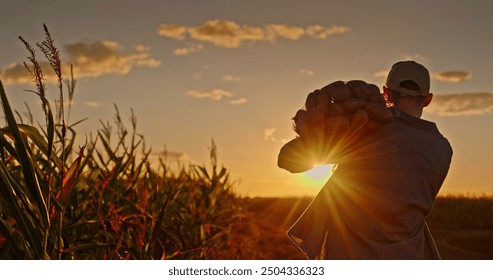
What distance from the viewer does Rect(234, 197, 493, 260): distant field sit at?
10155mm

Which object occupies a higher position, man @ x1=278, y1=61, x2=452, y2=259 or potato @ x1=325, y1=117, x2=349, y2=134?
potato @ x1=325, y1=117, x2=349, y2=134

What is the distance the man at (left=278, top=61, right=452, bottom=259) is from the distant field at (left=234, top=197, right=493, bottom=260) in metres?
5.09

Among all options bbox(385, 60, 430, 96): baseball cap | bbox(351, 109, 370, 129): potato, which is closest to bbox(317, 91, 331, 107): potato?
bbox(351, 109, 370, 129): potato

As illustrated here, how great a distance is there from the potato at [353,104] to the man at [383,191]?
0.13 m

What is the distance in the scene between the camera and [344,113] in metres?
2.63

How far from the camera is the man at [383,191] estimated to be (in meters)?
2.60

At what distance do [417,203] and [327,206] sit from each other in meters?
0.36

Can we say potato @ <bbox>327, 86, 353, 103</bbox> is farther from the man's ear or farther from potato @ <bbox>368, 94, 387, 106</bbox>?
the man's ear

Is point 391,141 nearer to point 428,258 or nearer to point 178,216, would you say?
point 428,258

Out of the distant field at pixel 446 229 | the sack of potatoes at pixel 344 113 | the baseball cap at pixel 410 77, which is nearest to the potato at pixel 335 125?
the sack of potatoes at pixel 344 113

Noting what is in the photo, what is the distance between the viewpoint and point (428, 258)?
2740 mm

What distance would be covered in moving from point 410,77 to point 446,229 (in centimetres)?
1239

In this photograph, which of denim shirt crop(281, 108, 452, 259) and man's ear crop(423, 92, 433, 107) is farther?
man's ear crop(423, 92, 433, 107)

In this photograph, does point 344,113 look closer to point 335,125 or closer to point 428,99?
point 335,125
